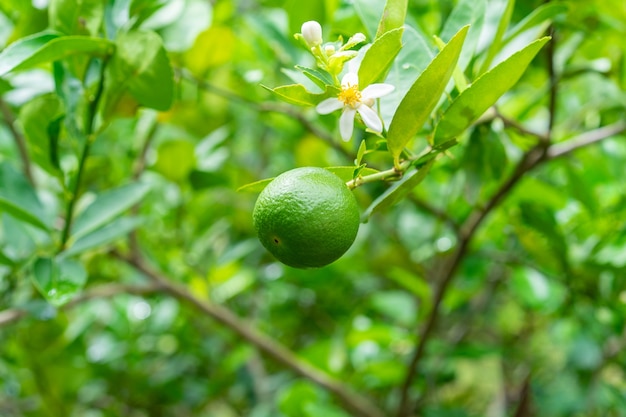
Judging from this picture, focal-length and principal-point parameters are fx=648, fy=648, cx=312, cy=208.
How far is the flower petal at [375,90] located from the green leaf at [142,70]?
0.27 metres

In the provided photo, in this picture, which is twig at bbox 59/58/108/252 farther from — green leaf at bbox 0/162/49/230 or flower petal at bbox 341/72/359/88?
flower petal at bbox 341/72/359/88

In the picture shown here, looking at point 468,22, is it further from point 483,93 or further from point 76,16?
point 76,16

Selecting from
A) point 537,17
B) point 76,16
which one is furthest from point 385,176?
point 76,16

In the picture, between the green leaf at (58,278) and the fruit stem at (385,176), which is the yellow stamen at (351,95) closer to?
the fruit stem at (385,176)

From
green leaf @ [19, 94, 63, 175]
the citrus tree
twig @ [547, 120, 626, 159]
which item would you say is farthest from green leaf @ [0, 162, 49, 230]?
twig @ [547, 120, 626, 159]

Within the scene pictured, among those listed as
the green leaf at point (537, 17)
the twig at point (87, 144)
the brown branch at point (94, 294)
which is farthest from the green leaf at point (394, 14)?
the brown branch at point (94, 294)

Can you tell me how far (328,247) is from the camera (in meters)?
0.47

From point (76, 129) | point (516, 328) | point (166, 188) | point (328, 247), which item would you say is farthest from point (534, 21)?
point (516, 328)

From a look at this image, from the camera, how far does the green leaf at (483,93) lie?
0.47 meters

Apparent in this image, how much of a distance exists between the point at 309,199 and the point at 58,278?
424 millimetres

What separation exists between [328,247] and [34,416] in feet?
4.39

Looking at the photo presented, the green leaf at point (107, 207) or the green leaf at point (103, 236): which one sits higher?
the green leaf at point (107, 207)

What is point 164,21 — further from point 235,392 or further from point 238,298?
point 235,392

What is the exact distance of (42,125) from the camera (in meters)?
0.77
